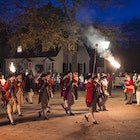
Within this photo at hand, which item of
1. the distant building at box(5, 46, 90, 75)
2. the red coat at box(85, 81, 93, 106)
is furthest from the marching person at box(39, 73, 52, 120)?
the distant building at box(5, 46, 90, 75)

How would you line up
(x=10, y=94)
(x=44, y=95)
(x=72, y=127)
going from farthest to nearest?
(x=44, y=95) → (x=10, y=94) → (x=72, y=127)

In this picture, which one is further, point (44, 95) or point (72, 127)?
point (44, 95)

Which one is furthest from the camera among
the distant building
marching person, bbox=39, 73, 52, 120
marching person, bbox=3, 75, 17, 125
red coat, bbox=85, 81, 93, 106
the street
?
the distant building

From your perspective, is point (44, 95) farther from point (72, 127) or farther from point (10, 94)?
point (72, 127)

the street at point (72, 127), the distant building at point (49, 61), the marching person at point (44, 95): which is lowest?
the street at point (72, 127)

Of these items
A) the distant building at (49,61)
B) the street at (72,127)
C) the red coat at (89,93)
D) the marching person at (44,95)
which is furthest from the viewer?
the distant building at (49,61)

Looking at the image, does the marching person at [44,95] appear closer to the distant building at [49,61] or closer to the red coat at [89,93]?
the red coat at [89,93]

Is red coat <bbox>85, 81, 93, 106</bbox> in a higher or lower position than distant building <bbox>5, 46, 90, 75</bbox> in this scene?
lower

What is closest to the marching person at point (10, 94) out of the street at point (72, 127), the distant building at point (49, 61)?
the street at point (72, 127)

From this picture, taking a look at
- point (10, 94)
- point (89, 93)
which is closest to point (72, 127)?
point (89, 93)

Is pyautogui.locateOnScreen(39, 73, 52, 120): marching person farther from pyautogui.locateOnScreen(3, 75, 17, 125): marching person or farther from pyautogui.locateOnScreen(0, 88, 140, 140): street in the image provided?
pyautogui.locateOnScreen(3, 75, 17, 125): marching person

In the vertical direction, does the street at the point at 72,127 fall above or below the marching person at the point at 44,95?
below

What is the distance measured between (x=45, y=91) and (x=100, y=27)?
15.6 m

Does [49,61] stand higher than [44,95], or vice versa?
[49,61]
